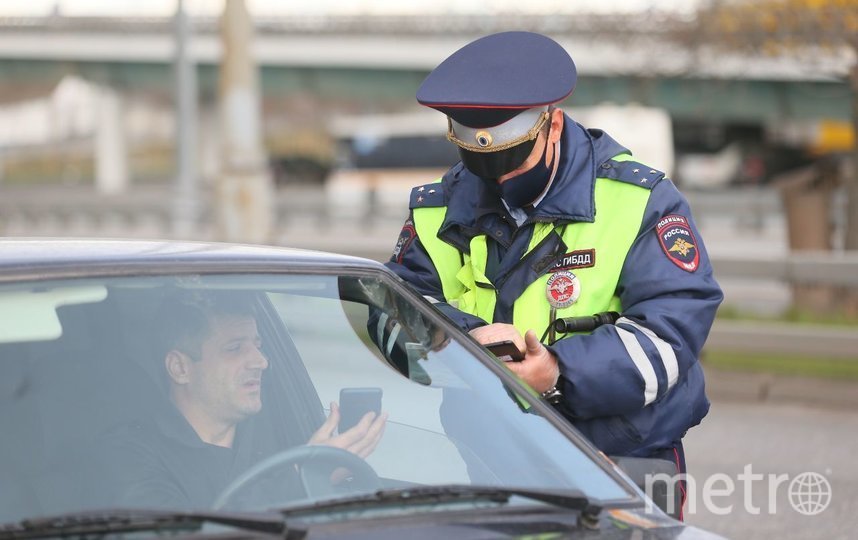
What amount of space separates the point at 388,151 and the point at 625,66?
2351 cm

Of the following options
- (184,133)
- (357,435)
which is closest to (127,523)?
(357,435)

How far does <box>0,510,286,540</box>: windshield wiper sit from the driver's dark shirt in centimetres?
18

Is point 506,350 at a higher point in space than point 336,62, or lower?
higher

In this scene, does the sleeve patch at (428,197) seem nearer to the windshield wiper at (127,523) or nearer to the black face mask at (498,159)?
the black face mask at (498,159)

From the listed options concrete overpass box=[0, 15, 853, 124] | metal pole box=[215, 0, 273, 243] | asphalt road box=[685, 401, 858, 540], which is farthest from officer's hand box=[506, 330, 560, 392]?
concrete overpass box=[0, 15, 853, 124]

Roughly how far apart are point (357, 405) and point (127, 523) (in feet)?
2.59

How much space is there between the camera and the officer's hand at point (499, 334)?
3203mm

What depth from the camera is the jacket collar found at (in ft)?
11.3

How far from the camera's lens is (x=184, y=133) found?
21438 mm

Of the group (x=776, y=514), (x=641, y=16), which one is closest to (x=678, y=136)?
(x=641, y=16)

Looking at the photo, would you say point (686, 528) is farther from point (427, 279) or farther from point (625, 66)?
point (625, 66)

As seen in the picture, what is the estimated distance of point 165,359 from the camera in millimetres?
2861

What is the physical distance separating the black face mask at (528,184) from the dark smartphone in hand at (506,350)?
43 cm

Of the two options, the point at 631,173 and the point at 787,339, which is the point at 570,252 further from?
the point at 787,339
